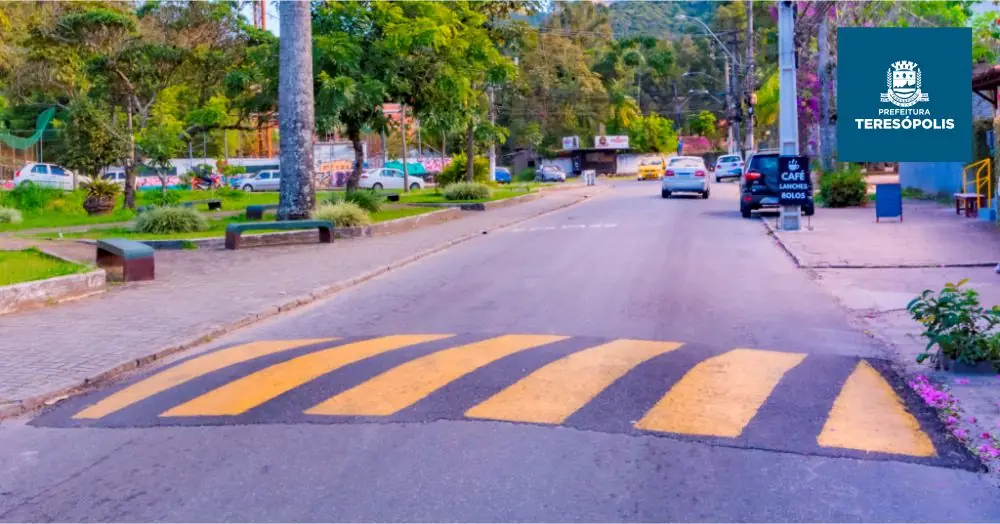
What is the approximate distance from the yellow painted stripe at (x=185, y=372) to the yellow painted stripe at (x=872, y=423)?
5.17 meters

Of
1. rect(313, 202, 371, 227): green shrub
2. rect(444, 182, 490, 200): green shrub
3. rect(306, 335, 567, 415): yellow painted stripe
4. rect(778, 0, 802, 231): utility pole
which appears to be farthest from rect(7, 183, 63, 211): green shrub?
rect(306, 335, 567, 415): yellow painted stripe

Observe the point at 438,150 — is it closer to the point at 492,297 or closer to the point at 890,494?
the point at 492,297

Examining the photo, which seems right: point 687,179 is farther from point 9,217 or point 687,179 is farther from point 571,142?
point 571,142

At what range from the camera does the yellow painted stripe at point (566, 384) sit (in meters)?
6.91

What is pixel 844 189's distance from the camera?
1083 inches

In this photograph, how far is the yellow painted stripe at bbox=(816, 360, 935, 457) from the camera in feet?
20.0

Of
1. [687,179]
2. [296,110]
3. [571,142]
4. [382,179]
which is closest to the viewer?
[296,110]

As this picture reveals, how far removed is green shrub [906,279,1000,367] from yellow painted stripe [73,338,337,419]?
224 inches

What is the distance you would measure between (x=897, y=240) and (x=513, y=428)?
13604 millimetres

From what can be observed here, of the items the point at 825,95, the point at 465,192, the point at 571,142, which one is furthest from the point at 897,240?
the point at 571,142

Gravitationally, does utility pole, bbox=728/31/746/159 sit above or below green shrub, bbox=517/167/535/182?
above

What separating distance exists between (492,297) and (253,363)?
4.39 meters

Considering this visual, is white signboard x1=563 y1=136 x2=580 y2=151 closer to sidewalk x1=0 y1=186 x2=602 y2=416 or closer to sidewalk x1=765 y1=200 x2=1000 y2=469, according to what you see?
sidewalk x1=765 y1=200 x2=1000 y2=469

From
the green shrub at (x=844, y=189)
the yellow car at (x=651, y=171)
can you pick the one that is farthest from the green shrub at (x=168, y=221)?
the yellow car at (x=651, y=171)
